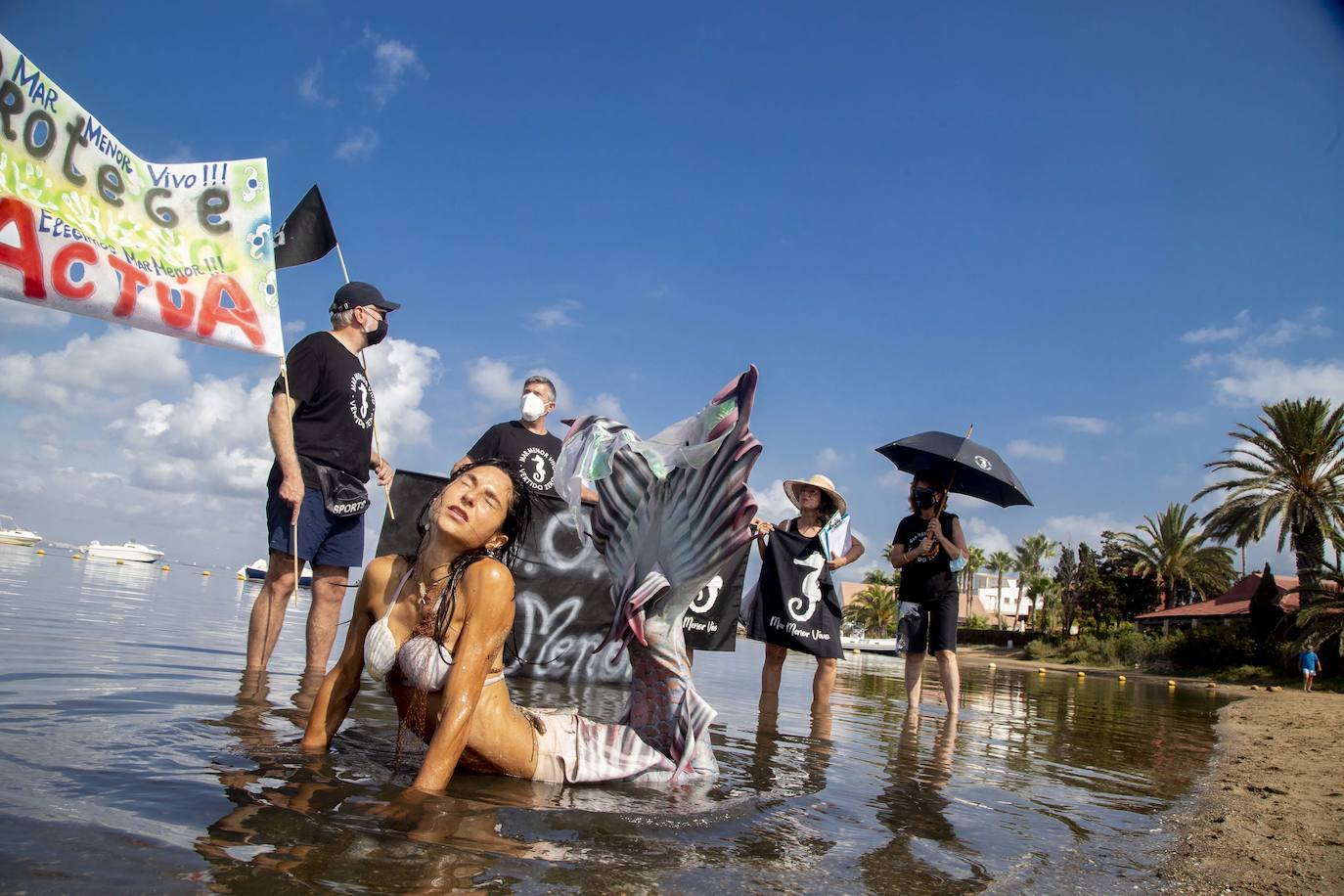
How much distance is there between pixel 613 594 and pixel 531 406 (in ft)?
8.74

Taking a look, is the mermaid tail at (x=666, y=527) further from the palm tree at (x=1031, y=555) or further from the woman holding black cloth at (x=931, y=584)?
the palm tree at (x=1031, y=555)

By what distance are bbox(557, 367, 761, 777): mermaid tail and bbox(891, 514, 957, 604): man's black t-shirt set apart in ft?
12.5

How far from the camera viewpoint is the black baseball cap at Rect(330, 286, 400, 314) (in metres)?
5.04

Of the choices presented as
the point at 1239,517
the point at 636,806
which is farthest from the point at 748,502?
the point at 1239,517

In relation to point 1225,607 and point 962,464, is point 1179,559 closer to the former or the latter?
point 1225,607

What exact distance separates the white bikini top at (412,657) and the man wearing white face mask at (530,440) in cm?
287

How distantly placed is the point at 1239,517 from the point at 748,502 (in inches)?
A: 1438

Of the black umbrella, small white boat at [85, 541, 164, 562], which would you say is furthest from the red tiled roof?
small white boat at [85, 541, 164, 562]

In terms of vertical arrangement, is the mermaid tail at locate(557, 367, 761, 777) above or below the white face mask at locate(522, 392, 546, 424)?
below

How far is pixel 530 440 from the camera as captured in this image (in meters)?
5.84

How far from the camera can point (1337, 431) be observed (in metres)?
29.6

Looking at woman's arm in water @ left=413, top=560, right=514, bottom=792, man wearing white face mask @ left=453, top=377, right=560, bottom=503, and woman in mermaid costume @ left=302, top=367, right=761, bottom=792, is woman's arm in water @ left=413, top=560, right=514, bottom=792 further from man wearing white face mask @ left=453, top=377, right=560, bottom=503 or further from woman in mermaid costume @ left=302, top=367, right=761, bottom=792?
man wearing white face mask @ left=453, top=377, right=560, bottom=503

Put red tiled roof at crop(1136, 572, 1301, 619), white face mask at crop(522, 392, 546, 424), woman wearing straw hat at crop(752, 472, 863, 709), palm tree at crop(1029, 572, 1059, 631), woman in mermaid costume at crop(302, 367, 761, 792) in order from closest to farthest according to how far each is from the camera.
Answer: woman in mermaid costume at crop(302, 367, 761, 792), white face mask at crop(522, 392, 546, 424), woman wearing straw hat at crop(752, 472, 863, 709), red tiled roof at crop(1136, 572, 1301, 619), palm tree at crop(1029, 572, 1059, 631)

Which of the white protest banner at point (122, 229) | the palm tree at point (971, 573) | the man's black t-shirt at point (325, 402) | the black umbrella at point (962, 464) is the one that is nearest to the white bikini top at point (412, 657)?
the man's black t-shirt at point (325, 402)
